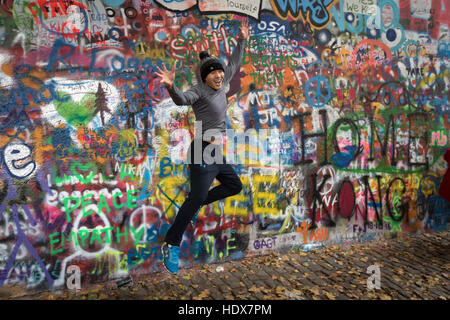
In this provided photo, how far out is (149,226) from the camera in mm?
4941

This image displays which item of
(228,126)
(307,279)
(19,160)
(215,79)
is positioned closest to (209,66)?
(215,79)

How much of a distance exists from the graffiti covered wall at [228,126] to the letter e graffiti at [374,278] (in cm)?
99

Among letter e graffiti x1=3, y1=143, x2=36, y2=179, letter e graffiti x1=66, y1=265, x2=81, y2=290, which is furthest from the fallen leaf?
letter e graffiti x1=3, y1=143, x2=36, y2=179

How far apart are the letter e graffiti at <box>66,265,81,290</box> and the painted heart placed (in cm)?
108

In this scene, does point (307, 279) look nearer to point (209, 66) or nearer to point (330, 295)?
point (330, 295)

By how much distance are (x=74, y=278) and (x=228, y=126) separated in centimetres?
287

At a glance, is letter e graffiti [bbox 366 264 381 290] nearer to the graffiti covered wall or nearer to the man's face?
the graffiti covered wall

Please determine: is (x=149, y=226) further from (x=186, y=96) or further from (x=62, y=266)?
(x=186, y=96)

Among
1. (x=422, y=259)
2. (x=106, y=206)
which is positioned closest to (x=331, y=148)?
(x=422, y=259)

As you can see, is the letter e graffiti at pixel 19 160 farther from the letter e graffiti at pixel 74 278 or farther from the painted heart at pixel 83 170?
the letter e graffiti at pixel 74 278

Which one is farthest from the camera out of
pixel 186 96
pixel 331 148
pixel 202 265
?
pixel 331 148

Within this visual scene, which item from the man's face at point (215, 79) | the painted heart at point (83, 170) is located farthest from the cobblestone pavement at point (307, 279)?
the man's face at point (215, 79)

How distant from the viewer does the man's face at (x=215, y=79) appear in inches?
166

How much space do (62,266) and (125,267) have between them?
764 mm
